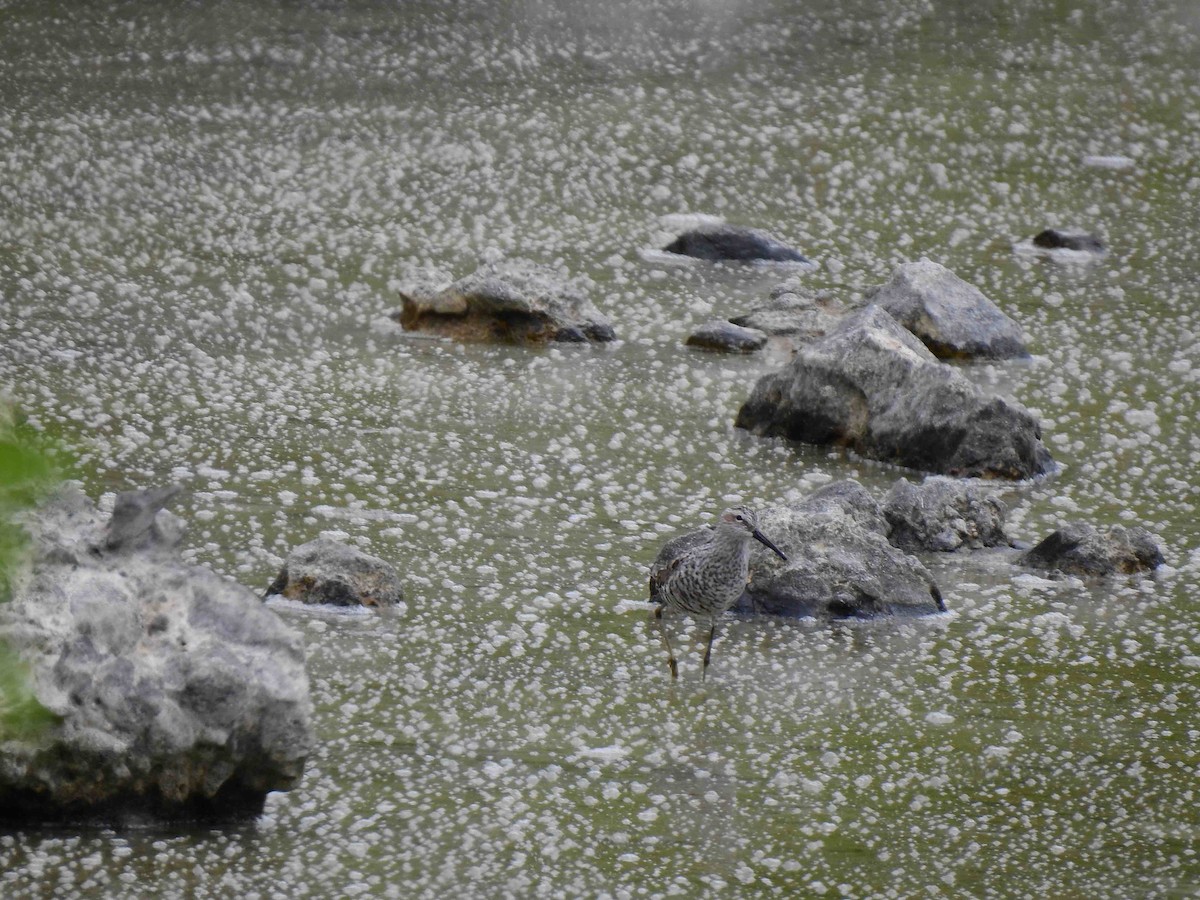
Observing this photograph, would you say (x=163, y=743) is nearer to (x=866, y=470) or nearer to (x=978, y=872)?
(x=978, y=872)

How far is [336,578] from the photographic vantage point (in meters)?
5.10

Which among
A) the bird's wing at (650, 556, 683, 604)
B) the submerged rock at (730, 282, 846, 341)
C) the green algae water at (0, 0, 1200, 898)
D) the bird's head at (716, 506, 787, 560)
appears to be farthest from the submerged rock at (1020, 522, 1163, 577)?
the submerged rock at (730, 282, 846, 341)

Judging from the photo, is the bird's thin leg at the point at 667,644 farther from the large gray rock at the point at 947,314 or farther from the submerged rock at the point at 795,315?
the large gray rock at the point at 947,314

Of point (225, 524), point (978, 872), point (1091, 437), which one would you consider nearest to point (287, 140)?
point (225, 524)

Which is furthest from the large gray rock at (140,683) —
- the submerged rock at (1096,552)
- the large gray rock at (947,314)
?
the large gray rock at (947,314)

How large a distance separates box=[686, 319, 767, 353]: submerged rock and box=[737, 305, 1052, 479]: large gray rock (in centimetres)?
67

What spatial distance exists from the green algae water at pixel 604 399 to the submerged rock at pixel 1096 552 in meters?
0.08

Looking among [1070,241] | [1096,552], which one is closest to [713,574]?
[1096,552]

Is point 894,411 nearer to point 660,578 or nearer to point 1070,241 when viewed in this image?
point 660,578

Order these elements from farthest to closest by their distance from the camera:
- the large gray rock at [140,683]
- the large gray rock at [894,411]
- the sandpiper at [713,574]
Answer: the large gray rock at [894,411] < the sandpiper at [713,574] < the large gray rock at [140,683]

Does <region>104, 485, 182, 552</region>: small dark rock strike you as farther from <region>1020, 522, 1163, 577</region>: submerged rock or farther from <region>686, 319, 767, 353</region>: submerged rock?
<region>686, 319, 767, 353</region>: submerged rock

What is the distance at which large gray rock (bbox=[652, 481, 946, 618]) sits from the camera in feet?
17.3

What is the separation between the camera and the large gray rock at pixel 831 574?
5.26 metres

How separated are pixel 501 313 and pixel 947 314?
2266 millimetres
